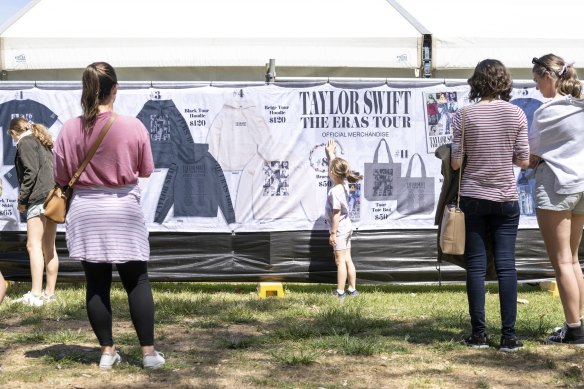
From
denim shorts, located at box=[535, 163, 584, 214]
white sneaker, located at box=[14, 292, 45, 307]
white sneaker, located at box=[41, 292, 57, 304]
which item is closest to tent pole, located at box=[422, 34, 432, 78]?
denim shorts, located at box=[535, 163, 584, 214]

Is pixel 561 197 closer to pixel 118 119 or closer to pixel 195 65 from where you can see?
pixel 118 119

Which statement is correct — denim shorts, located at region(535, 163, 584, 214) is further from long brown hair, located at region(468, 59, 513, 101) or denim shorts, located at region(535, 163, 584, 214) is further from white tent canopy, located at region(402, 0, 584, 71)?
white tent canopy, located at region(402, 0, 584, 71)

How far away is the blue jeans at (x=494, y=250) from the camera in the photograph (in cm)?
575

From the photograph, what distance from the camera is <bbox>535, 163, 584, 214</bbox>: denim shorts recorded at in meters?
5.82

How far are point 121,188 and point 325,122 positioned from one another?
4.20m

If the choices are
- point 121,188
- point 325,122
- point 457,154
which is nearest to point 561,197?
point 457,154

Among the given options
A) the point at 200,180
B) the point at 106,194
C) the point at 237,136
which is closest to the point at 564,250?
the point at 106,194

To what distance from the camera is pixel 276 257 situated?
906 cm

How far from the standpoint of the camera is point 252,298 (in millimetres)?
8602

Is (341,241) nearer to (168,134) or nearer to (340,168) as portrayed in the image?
(340,168)

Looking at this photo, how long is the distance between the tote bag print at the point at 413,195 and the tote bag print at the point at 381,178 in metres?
0.08

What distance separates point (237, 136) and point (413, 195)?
188 centimetres

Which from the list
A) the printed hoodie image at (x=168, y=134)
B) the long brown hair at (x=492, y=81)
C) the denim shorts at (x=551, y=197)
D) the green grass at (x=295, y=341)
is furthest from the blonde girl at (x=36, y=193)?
the denim shorts at (x=551, y=197)

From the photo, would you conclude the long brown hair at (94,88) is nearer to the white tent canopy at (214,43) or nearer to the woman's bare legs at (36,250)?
the woman's bare legs at (36,250)
